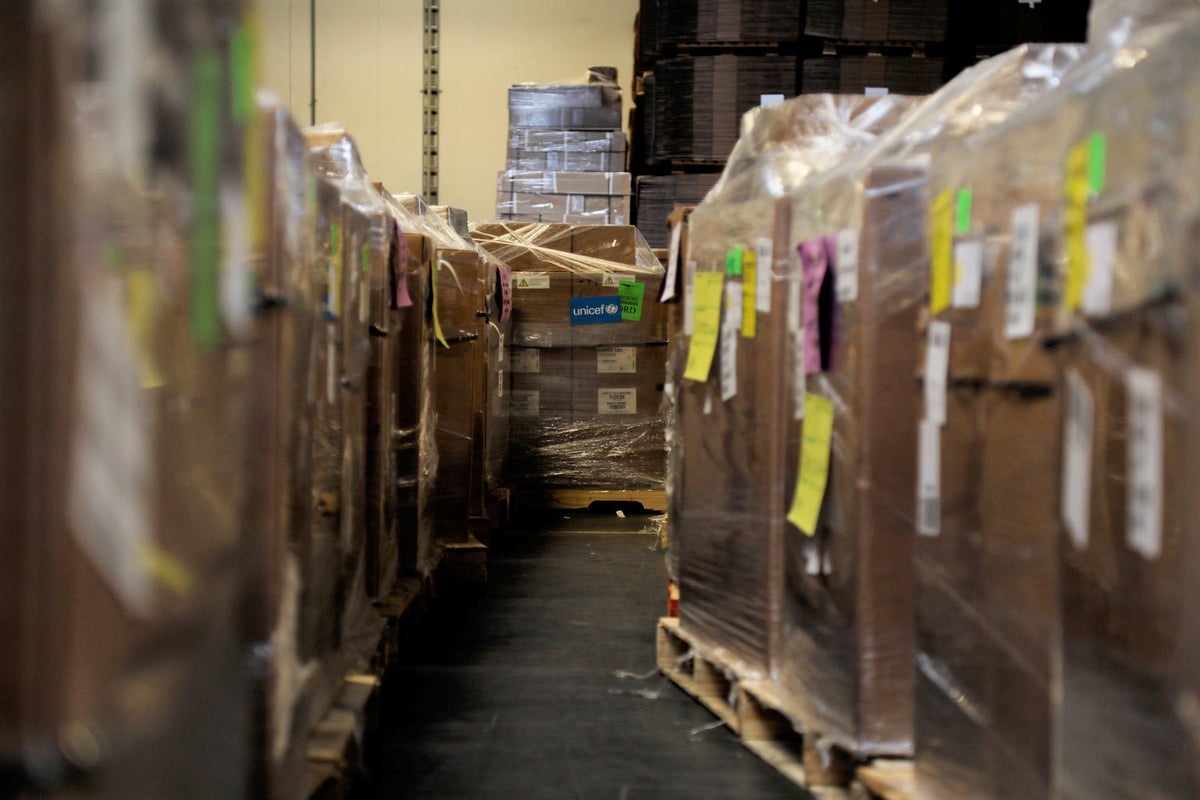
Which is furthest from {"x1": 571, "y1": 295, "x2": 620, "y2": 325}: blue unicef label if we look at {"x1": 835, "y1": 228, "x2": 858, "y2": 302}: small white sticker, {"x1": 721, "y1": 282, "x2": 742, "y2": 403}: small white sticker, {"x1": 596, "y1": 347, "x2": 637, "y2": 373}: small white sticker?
{"x1": 835, "y1": 228, "x2": 858, "y2": 302}: small white sticker

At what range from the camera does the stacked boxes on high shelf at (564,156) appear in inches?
313

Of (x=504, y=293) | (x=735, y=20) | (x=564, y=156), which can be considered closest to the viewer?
(x=504, y=293)

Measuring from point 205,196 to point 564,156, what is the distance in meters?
6.97

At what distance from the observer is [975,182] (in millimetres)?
1836

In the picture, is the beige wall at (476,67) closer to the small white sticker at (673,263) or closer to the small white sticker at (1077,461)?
the small white sticker at (673,263)

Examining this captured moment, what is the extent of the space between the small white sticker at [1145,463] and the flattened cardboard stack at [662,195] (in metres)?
6.40

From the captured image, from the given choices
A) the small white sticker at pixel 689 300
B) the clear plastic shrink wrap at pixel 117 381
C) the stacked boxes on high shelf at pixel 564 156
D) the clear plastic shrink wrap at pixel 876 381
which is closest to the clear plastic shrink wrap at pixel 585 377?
the stacked boxes on high shelf at pixel 564 156

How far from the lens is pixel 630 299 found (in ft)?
21.9

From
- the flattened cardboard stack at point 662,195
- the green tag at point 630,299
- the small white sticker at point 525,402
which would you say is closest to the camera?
the green tag at point 630,299

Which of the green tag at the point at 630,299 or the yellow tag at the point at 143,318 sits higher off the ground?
the green tag at the point at 630,299

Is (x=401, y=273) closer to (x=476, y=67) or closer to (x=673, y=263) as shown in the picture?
(x=673, y=263)

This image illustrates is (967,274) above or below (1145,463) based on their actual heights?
above

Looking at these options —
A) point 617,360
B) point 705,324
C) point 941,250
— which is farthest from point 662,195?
point 941,250

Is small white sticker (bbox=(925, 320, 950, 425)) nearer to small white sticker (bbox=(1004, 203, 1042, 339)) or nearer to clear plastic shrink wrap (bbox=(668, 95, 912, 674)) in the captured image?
small white sticker (bbox=(1004, 203, 1042, 339))
